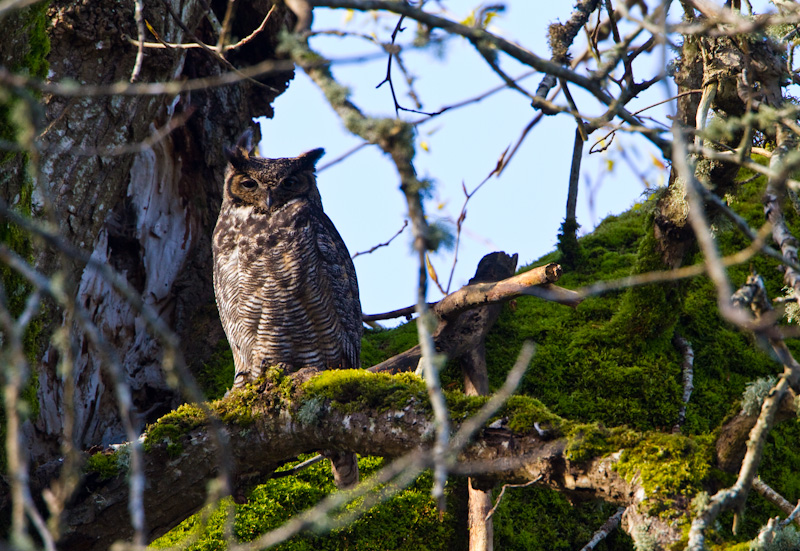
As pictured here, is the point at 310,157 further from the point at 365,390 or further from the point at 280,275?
the point at 365,390

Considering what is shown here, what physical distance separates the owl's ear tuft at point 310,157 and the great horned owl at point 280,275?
1cm

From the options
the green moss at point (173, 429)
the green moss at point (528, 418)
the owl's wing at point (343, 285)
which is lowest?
the green moss at point (528, 418)

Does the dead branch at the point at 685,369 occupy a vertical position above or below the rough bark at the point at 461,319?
below

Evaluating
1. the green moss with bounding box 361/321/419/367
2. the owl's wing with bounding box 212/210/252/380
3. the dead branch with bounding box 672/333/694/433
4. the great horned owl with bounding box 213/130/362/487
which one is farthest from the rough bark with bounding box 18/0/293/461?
the dead branch with bounding box 672/333/694/433

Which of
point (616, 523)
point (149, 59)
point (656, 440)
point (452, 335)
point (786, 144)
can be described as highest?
point (149, 59)

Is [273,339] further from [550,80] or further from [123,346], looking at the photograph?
[550,80]

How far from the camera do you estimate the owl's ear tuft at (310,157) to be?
4082 mm

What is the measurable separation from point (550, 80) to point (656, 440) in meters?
1.23

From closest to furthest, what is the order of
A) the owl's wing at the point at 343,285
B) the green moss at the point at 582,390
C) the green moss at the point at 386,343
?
the green moss at the point at 582,390 < the owl's wing at the point at 343,285 < the green moss at the point at 386,343

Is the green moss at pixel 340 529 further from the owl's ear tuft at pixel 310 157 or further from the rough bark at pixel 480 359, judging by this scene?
the owl's ear tuft at pixel 310 157

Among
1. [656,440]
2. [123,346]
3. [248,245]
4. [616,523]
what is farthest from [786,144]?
[123,346]

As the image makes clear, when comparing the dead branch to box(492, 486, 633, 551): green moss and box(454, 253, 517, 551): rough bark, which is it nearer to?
box(492, 486, 633, 551): green moss

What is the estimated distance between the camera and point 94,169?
3084 mm

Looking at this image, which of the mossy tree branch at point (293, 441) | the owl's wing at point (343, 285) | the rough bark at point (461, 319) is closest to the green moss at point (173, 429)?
the mossy tree branch at point (293, 441)
